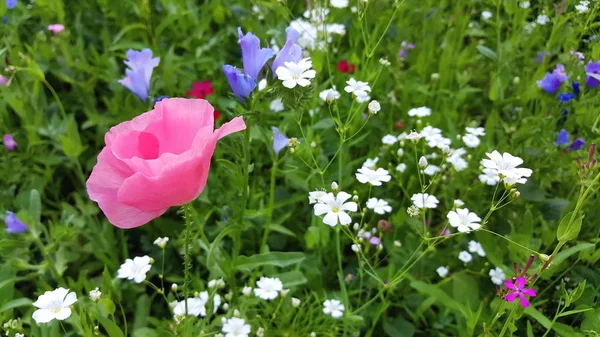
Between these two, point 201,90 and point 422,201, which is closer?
point 422,201

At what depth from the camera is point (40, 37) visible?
165 cm

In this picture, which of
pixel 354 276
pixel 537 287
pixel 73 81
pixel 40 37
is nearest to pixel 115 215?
pixel 354 276

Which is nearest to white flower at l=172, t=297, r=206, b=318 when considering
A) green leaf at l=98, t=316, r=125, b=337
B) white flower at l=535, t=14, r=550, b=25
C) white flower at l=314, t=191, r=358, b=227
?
green leaf at l=98, t=316, r=125, b=337

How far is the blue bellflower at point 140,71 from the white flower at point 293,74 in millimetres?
480

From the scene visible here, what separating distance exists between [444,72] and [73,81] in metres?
1.10

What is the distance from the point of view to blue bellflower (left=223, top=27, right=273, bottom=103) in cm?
84

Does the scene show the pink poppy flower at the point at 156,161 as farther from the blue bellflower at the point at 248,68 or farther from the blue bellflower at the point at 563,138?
the blue bellflower at the point at 563,138

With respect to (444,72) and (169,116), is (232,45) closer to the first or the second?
(444,72)

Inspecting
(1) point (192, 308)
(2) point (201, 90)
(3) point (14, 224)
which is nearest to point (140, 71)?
(2) point (201, 90)

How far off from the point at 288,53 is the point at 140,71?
0.47 metres

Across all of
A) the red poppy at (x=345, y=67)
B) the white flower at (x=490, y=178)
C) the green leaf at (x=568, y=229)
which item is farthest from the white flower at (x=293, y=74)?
the red poppy at (x=345, y=67)

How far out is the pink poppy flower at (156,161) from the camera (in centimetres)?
66

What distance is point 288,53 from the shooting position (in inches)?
34.4

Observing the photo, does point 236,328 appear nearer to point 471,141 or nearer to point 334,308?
point 334,308
